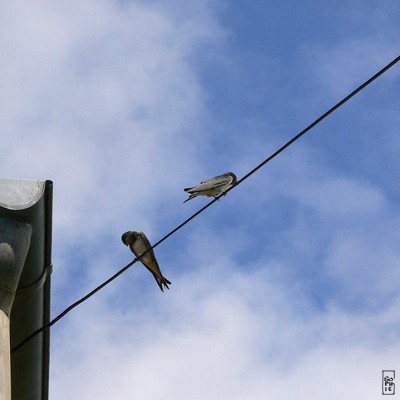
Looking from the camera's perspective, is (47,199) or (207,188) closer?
(47,199)

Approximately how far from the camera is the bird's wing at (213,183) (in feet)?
34.7

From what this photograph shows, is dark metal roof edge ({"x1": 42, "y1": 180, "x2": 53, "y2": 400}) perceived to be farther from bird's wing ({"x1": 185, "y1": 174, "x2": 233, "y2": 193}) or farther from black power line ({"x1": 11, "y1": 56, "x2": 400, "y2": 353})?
bird's wing ({"x1": 185, "y1": 174, "x2": 233, "y2": 193})

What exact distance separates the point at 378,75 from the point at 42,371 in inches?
131

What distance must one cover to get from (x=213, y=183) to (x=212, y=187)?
6 centimetres

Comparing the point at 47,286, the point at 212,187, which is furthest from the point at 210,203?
the point at 212,187

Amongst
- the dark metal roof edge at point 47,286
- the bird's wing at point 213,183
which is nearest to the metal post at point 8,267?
the dark metal roof edge at point 47,286

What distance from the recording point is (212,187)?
10.8 m

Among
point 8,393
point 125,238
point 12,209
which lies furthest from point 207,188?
point 8,393

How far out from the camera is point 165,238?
5594 millimetres

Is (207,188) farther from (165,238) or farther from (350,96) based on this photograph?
(350,96)

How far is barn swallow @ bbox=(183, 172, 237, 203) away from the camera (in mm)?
10590

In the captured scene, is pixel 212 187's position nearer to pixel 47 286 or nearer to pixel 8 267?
pixel 47 286

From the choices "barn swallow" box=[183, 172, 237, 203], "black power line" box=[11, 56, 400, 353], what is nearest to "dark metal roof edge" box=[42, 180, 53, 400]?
"black power line" box=[11, 56, 400, 353]

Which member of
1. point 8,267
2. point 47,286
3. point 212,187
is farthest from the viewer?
point 212,187
